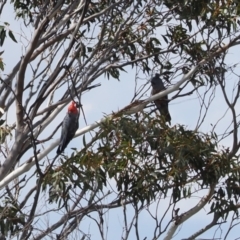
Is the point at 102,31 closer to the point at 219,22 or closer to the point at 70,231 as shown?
the point at 219,22

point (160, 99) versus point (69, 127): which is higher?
point (160, 99)

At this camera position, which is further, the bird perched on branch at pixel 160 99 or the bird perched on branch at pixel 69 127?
the bird perched on branch at pixel 160 99

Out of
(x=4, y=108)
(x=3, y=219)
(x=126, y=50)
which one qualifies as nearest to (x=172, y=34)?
(x=126, y=50)

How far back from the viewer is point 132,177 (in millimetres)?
7395

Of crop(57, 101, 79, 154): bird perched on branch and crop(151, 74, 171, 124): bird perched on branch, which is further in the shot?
crop(151, 74, 171, 124): bird perched on branch

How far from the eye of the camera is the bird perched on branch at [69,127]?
25.7 feet

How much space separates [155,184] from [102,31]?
2.07 meters

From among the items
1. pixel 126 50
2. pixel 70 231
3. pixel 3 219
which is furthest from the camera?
pixel 126 50

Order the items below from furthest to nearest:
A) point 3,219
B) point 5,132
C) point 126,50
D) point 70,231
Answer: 1. point 126,50
2. point 5,132
3. point 3,219
4. point 70,231

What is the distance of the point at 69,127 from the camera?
7.96 m

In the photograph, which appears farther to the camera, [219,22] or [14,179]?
[219,22]

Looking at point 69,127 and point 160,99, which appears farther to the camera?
point 160,99

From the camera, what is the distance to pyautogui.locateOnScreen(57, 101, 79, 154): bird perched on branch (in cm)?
784

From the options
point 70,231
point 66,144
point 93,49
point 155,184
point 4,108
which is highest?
point 93,49
